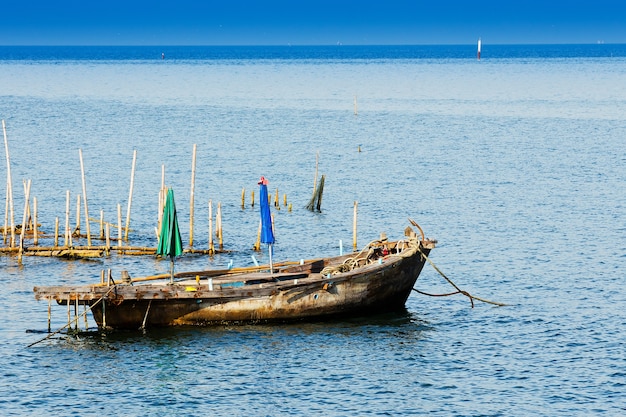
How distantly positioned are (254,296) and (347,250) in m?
14.7

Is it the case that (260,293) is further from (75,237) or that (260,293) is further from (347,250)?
(75,237)

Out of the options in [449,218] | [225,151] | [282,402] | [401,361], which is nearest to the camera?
[282,402]

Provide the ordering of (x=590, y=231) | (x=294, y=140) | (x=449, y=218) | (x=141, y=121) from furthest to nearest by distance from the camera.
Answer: (x=141, y=121)
(x=294, y=140)
(x=449, y=218)
(x=590, y=231)

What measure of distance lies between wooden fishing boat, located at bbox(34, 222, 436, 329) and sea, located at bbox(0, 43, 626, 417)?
1.77 feet

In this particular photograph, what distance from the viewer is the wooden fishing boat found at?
121ft

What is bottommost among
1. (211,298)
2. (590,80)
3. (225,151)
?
(211,298)

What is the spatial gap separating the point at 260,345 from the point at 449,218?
25962mm

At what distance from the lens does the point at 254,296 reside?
38.0 meters

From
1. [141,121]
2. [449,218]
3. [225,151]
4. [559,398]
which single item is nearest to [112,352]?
[559,398]

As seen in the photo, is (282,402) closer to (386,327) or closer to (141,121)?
(386,327)

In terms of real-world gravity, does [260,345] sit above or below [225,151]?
below

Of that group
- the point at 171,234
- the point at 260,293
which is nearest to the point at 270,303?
the point at 260,293

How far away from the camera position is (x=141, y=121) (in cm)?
12050

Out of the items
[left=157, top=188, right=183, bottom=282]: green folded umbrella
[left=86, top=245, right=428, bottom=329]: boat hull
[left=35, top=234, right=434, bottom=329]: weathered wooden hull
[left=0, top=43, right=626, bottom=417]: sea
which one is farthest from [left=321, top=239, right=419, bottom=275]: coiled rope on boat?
[left=157, top=188, right=183, bottom=282]: green folded umbrella
